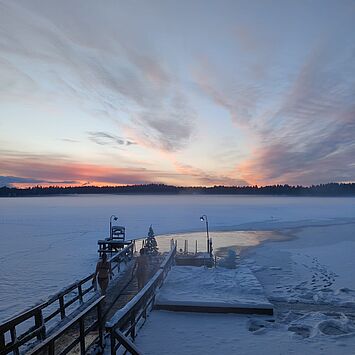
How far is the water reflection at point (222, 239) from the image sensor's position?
27828 millimetres

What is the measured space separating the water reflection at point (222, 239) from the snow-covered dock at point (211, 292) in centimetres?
1037

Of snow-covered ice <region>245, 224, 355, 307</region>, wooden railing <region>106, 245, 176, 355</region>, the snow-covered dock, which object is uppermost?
wooden railing <region>106, 245, 176, 355</region>

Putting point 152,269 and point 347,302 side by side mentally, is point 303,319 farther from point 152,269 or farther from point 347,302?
point 152,269

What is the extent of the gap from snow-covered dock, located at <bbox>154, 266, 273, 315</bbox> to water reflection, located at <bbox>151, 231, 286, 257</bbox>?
10368 mm

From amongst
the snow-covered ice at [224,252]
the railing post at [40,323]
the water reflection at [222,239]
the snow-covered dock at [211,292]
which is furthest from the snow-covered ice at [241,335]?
the water reflection at [222,239]

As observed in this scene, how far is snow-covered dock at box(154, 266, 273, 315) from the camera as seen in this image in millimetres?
10836

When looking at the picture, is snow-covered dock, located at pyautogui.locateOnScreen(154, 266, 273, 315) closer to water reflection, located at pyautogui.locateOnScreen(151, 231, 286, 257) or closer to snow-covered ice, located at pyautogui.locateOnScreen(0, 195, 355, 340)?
snow-covered ice, located at pyautogui.locateOnScreen(0, 195, 355, 340)

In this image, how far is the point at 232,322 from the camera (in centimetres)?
1015

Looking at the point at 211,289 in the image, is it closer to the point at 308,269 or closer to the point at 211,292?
the point at 211,292

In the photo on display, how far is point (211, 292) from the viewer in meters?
12.3

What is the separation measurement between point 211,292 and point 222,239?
21153mm

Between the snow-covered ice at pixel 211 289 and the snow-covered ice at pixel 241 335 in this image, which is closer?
the snow-covered ice at pixel 241 335

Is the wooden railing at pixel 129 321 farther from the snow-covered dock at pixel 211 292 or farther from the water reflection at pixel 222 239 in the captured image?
the water reflection at pixel 222 239

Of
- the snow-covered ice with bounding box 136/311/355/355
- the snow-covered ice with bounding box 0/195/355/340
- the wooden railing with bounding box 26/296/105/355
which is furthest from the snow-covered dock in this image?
the wooden railing with bounding box 26/296/105/355
